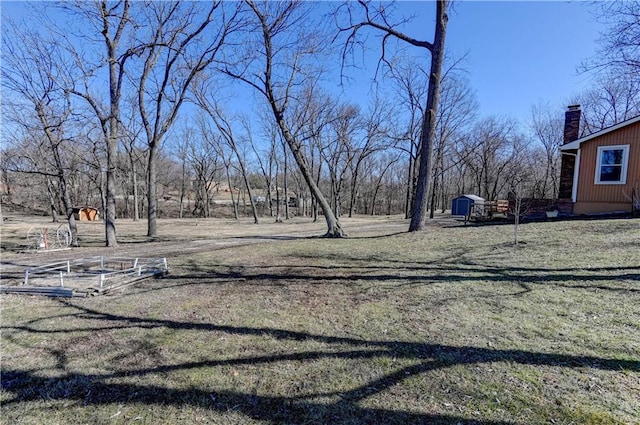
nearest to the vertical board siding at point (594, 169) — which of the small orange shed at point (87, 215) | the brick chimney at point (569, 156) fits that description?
the brick chimney at point (569, 156)

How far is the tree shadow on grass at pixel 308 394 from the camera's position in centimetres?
220

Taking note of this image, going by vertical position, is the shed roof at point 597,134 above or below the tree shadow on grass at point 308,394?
above

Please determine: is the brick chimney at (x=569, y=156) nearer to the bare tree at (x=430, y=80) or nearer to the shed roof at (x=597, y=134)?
the shed roof at (x=597, y=134)

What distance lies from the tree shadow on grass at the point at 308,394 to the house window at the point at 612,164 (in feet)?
40.1

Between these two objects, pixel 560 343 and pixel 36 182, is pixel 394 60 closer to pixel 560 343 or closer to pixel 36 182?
pixel 560 343

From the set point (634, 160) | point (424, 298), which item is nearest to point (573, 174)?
point (634, 160)

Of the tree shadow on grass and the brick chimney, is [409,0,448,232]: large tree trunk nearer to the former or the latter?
the tree shadow on grass

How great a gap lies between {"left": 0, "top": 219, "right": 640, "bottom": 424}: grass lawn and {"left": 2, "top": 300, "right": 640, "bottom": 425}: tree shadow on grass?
14mm

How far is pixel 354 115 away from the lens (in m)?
28.0

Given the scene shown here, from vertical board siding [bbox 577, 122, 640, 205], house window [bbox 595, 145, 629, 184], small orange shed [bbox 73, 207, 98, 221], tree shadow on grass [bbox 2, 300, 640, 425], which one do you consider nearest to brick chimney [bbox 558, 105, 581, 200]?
vertical board siding [bbox 577, 122, 640, 205]

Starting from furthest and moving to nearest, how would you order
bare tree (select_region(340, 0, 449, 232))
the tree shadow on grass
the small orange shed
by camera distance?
the small orange shed < bare tree (select_region(340, 0, 449, 232)) < the tree shadow on grass

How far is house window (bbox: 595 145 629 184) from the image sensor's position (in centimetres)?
1109

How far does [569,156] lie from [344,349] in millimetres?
15851

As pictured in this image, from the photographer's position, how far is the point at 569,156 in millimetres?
13812
